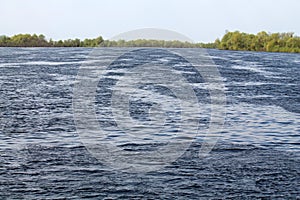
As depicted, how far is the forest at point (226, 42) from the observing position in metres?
115

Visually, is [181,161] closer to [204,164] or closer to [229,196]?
[204,164]

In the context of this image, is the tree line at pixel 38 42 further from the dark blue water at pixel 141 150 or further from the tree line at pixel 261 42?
Answer: the dark blue water at pixel 141 150

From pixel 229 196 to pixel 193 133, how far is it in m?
7.15

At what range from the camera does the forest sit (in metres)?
115

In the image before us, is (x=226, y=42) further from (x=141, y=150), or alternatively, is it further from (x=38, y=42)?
(x=141, y=150)

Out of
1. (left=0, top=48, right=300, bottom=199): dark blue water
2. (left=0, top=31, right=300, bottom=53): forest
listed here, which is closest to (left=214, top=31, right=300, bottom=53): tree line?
(left=0, top=31, right=300, bottom=53): forest

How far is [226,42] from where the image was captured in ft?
424

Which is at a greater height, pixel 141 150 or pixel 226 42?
pixel 226 42

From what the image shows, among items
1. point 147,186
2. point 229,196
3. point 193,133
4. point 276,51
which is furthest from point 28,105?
point 276,51

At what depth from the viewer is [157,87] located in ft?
113

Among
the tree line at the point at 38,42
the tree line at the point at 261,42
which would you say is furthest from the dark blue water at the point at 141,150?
the tree line at the point at 38,42

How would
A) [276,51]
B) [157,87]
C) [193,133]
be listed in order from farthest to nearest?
[276,51] < [157,87] < [193,133]

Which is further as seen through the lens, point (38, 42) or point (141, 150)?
point (38, 42)

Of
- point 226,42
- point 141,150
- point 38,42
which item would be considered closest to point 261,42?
point 226,42
